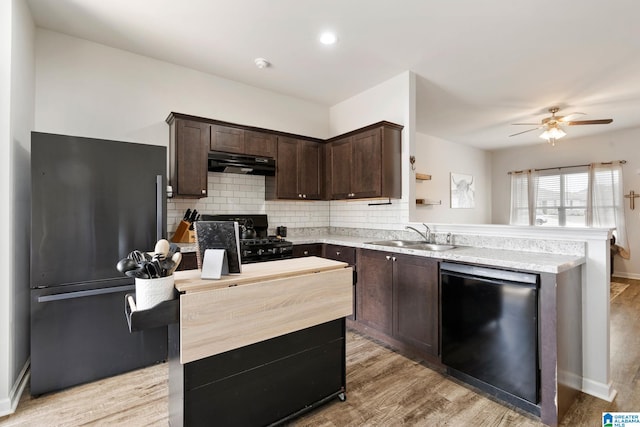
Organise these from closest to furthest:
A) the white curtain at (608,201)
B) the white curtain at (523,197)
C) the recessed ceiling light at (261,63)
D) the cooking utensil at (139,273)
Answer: the cooking utensil at (139,273) < the recessed ceiling light at (261,63) < the white curtain at (608,201) < the white curtain at (523,197)

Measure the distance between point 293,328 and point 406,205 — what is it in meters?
2.28

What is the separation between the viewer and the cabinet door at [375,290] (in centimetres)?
287

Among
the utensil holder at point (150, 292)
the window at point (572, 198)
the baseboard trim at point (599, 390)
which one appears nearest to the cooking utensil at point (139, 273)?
the utensil holder at point (150, 292)

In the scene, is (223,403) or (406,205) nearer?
(223,403)

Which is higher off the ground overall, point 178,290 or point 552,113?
point 552,113

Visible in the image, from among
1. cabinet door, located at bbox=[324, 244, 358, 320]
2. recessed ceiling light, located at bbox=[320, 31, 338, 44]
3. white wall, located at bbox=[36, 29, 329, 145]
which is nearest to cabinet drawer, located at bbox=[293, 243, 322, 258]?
cabinet door, located at bbox=[324, 244, 358, 320]

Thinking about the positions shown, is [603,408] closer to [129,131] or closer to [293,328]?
[293,328]

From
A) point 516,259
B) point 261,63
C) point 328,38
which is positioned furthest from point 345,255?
point 261,63

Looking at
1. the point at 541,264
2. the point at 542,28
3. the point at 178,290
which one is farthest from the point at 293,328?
the point at 542,28

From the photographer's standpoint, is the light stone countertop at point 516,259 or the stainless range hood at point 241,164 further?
the stainless range hood at point 241,164

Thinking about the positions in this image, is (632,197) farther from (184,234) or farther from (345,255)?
(184,234)

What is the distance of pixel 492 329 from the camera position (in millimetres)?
2051

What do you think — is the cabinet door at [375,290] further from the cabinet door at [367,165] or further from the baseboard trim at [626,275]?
the baseboard trim at [626,275]

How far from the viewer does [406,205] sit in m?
3.49
